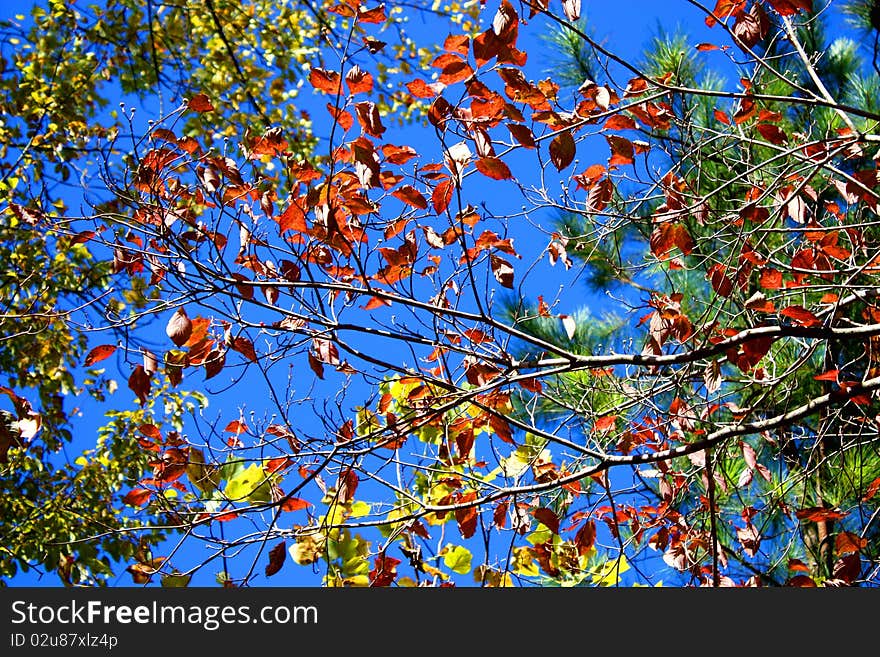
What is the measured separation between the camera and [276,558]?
234cm

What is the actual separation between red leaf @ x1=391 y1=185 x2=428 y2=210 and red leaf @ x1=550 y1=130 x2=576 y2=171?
0.45 meters

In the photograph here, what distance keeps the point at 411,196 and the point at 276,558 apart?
3.89 ft

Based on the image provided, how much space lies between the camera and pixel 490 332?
235 cm

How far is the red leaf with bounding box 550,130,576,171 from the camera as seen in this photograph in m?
2.01

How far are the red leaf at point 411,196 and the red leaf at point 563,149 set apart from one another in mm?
453

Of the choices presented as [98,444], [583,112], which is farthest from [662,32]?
[98,444]

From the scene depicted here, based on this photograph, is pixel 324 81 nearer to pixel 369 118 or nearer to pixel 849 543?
pixel 369 118

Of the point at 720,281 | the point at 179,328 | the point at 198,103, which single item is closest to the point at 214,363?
the point at 179,328

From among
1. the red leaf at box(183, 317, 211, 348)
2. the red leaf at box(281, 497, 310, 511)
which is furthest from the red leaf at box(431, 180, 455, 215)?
the red leaf at box(281, 497, 310, 511)

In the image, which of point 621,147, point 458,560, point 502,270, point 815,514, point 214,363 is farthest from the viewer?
point 458,560

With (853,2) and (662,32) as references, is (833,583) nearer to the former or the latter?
(662,32)

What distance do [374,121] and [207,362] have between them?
34.0 inches

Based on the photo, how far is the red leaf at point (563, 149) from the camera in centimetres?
201

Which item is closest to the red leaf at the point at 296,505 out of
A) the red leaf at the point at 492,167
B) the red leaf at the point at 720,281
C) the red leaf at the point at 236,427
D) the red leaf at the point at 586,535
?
the red leaf at the point at 236,427
